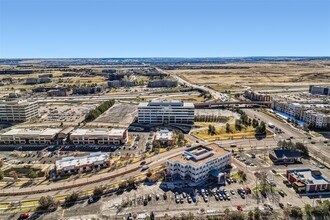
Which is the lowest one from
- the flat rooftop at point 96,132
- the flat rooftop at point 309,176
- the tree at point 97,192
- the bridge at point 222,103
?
the tree at point 97,192

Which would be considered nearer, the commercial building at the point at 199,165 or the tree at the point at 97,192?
the tree at the point at 97,192

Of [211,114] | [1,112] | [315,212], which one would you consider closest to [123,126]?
[211,114]

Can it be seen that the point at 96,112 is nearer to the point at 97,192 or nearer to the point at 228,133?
the point at 228,133

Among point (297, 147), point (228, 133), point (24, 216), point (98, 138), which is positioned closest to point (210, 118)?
point (228, 133)

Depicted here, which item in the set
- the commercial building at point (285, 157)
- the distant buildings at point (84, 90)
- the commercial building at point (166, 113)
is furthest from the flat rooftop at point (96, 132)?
the distant buildings at point (84, 90)

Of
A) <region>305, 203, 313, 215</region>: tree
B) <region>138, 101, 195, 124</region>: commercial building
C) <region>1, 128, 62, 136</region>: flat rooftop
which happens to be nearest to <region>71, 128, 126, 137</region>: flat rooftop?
<region>1, 128, 62, 136</region>: flat rooftop

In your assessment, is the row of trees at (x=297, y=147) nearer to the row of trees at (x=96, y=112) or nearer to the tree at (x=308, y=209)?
the tree at (x=308, y=209)
